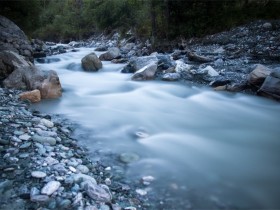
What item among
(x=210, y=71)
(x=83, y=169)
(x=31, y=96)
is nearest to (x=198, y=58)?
(x=210, y=71)

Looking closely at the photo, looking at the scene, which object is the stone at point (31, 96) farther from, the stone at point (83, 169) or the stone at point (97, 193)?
the stone at point (97, 193)

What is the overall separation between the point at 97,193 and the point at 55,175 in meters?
0.60

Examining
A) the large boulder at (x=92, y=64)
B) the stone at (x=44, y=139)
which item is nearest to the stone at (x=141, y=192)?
the stone at (x=44, y=139)

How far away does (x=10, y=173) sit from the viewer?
3.45 metres

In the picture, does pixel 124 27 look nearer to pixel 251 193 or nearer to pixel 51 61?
pixel 51 61

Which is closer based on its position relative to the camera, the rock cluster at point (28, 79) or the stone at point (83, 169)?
the stone at point (83, 169)

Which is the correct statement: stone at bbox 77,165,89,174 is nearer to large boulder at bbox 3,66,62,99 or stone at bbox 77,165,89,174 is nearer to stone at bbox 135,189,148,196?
stone at bbox 135,189,148,196

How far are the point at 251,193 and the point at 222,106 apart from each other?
12.2 feet

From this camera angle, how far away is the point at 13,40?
12883 millimetres

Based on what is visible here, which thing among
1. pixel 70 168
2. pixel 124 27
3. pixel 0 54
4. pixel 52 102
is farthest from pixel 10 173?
pixel 124 27

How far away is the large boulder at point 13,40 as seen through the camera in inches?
495

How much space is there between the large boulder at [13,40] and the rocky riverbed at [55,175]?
855cm

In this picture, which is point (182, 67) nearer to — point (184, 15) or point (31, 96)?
point (31, 96)

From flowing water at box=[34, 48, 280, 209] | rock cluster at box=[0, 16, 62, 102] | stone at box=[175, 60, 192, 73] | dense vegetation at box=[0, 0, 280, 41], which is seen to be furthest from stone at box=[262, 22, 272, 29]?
rock cluster at box=[0, 16, 62, 102]
